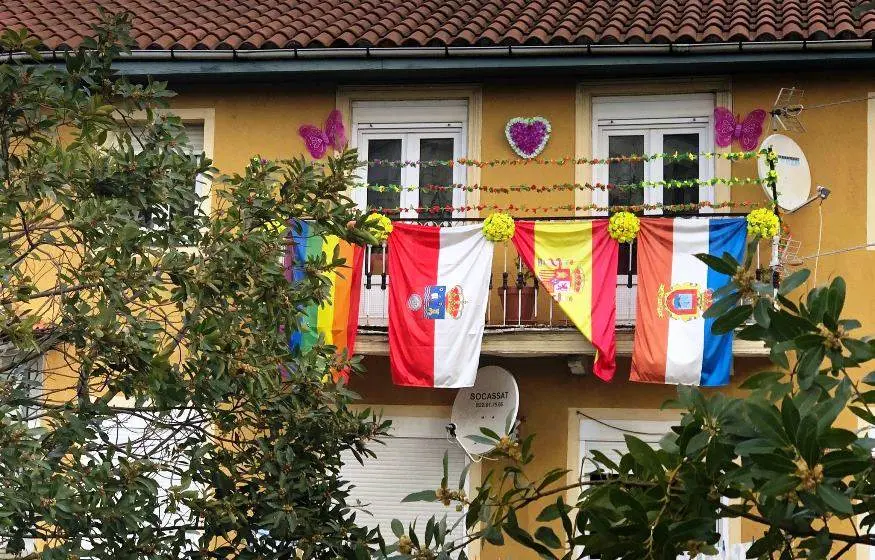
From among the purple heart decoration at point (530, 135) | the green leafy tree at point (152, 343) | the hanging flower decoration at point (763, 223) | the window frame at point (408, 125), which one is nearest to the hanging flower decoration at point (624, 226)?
the hanging flower decoration at point (763, 223)

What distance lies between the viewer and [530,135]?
16062mm

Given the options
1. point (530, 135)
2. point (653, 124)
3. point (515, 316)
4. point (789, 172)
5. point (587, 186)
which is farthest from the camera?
point (530, 135)

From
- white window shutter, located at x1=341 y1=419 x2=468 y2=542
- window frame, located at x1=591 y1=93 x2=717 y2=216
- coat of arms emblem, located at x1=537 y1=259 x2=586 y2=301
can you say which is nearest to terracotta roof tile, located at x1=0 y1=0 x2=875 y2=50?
window frame, located at x1=591 y1=93 x2=717 y2=216

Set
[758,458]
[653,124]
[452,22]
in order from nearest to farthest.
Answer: [758,458] < [653,124] < [452,22]

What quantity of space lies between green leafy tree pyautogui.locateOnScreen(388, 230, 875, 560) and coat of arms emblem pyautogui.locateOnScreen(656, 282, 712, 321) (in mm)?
9100

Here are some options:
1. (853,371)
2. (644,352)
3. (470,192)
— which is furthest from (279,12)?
(853,371)

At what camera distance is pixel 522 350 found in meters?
15.1

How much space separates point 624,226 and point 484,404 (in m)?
2.27

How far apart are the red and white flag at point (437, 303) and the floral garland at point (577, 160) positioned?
2.85ft

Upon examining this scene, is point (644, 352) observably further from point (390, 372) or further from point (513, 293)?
point (390, 372)

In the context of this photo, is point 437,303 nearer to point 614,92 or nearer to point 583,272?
point 583,272

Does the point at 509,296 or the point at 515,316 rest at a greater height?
the point at 509,296

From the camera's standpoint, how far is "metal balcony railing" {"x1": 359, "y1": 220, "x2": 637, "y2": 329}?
15.2m

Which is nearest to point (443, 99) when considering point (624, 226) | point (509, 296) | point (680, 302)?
point (509, 296)
